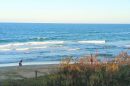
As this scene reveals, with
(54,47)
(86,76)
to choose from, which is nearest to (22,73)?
(86,76)

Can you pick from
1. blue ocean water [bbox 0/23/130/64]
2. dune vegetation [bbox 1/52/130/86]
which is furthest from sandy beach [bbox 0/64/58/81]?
blue ocean water [bbox 0/23/130/64]

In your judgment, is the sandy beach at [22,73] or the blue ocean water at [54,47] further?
the blue ocean water at [54,47]

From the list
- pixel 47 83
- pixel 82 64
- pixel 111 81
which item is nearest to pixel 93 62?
pixel 82 64

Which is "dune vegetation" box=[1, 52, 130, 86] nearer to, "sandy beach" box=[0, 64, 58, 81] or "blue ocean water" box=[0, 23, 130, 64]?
"sandy beach" box=[0, 64, 58, 81]

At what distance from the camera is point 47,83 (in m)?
10.9

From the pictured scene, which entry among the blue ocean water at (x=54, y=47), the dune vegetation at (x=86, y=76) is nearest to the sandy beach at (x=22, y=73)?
the dune vegetation at (x=86, y=76)

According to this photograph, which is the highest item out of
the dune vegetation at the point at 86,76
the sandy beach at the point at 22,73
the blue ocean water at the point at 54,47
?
the dune vegetation at the point at 86,76

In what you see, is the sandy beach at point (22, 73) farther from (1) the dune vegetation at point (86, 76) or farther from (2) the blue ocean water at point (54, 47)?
(2) the blue ocean water at point (54, 47)

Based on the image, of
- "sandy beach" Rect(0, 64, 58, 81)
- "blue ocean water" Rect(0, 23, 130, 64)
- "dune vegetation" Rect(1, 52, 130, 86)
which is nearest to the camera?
"dune vegetation" Rect(1, 52, 130, 86)

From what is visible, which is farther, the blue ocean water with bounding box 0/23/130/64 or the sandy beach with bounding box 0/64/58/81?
the blue ocean water with bounding box 0/23/130/64

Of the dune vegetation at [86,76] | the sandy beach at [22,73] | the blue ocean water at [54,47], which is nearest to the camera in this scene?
the dune vegetation at [86,76]

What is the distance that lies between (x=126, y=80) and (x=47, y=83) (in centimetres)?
253

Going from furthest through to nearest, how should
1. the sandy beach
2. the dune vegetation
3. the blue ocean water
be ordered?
the blue ocean water
the sandy beach
the dune vegetation

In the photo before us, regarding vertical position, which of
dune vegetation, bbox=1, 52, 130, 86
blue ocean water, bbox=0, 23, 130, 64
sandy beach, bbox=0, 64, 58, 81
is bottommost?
blue ocean water, bbox=0, 23, 130, 64
